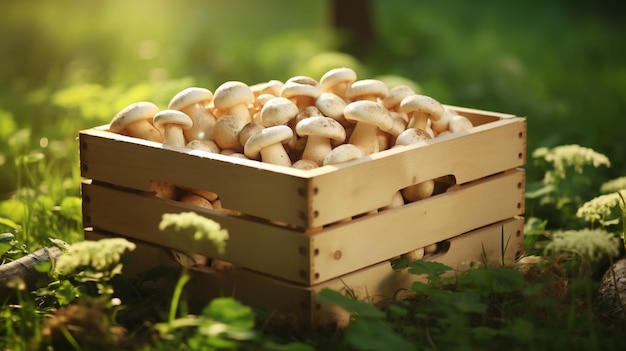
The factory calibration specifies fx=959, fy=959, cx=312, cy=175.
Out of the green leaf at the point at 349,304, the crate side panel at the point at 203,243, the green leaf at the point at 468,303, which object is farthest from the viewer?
the crate side panel at the point at 203,243

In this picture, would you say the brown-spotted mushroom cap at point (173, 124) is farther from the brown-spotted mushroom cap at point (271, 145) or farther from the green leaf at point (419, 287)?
the green leaf at point (419, 287)

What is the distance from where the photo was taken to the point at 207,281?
3492 mm

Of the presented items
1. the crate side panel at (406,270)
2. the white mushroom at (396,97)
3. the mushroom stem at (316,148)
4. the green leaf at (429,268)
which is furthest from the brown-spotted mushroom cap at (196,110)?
the green leaf at (429,268)

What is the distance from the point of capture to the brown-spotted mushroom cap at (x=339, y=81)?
154 inches

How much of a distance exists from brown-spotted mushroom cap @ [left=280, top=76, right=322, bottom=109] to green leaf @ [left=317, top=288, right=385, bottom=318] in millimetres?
950

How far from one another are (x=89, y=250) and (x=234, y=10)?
9.76 m

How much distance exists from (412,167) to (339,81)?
586 millimetres

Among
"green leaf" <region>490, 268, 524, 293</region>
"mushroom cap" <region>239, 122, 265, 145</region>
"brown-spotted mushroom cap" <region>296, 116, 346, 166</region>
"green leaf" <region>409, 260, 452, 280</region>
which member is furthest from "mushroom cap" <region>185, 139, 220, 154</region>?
"green leaf" <region>490, 268, 524, 293</region>

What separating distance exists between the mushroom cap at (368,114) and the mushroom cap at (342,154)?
0.16 meters

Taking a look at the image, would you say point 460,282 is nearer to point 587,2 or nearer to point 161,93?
point 161,93

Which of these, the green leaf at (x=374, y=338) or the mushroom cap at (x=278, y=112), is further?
the mushroom cap at (x=278, y=112)

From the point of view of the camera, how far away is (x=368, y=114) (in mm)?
3492

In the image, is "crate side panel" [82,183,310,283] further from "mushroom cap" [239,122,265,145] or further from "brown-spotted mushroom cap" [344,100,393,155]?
"brown-spotted mushroom cap" [344,100,393,155]

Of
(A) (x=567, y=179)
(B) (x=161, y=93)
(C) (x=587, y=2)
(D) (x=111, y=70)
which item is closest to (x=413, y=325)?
(A) (x=567, y=179)
